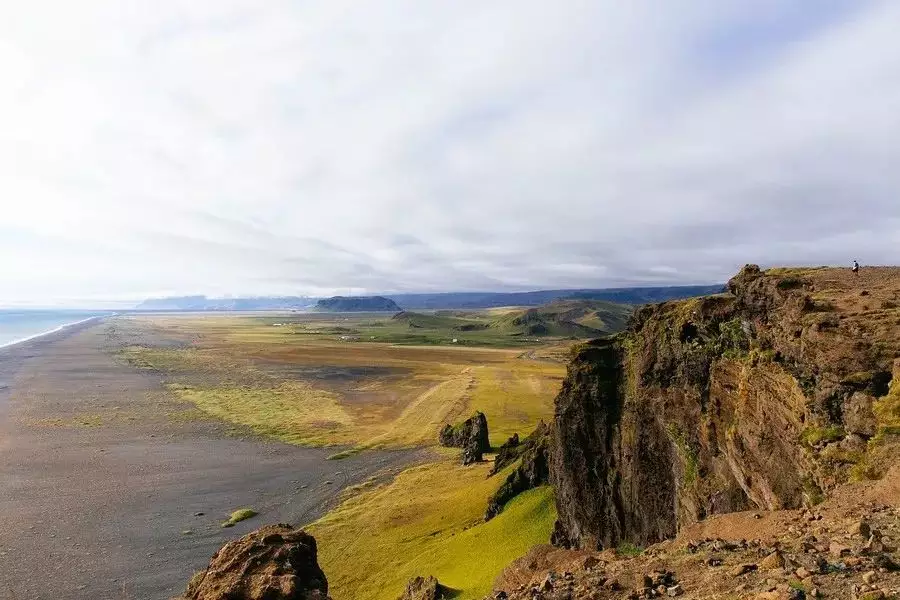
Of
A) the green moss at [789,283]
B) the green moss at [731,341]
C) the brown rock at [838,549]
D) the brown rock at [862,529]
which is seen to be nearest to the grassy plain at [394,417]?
the green moss at [731,341]

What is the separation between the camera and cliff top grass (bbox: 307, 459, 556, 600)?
2936cm

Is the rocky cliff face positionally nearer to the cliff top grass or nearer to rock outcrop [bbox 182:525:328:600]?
the cliff top grass

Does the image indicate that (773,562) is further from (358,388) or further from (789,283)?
(358,388)

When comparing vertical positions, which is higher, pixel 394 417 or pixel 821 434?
pixel 821 434

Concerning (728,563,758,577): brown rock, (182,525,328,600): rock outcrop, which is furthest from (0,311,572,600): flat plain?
(728,563,758,577): brown rock

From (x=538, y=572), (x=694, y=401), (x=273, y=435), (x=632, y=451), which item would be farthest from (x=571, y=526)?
(x=273, y=435)

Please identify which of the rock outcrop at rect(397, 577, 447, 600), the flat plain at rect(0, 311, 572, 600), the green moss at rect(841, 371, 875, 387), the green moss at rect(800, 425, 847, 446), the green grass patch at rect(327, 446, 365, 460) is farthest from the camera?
the green grass patch at rect(327, 446, 365, 460)

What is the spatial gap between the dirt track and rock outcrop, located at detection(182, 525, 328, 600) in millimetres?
21605

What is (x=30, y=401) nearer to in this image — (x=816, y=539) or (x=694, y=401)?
(x=694, y=401)

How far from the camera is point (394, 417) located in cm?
7919

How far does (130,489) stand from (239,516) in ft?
43.8

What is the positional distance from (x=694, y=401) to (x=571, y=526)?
10.9 metres

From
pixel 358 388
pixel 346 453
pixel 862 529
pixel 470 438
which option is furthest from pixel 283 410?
pixel 862 529

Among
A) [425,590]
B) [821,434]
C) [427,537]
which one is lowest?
[427,537]
